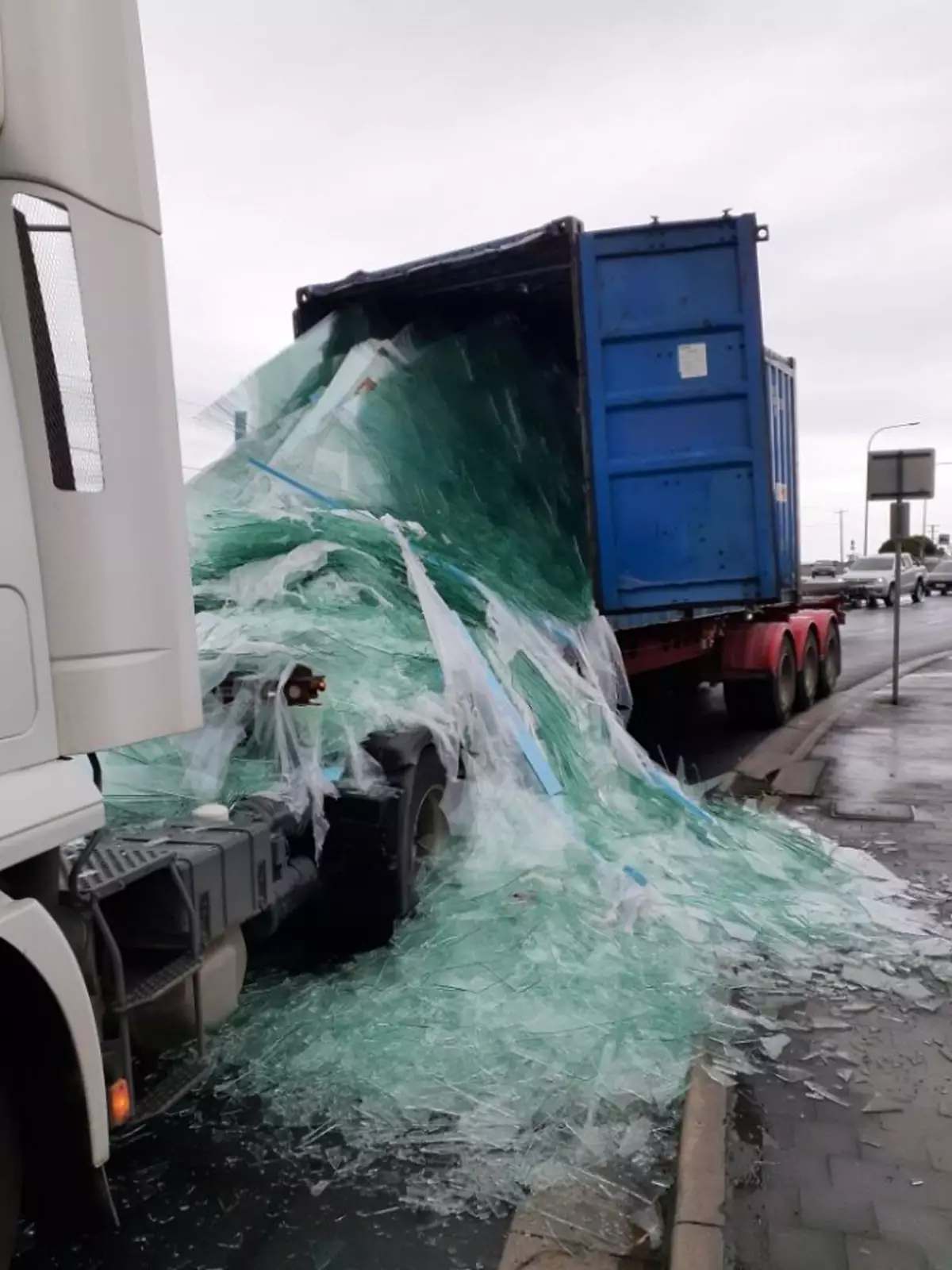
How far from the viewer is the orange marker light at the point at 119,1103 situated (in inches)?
93.0

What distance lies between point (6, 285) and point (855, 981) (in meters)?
3.98

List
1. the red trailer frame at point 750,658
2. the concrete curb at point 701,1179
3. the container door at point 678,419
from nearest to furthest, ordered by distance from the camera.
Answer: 1. the concrete curb at point 701,1179
2. the container door at point 678,419
3. the red trailer frame at point 750,658

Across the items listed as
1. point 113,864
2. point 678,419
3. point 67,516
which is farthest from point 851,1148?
point 678,419

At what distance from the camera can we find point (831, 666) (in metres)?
13.4

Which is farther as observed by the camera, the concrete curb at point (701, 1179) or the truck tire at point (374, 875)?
the truck tire at point (374, 875)

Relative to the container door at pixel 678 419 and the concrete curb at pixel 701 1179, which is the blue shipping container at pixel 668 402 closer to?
the container door at pixel 678 419

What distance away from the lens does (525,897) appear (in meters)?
4.67

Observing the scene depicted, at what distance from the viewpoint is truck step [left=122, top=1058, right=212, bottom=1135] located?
8.54 feet

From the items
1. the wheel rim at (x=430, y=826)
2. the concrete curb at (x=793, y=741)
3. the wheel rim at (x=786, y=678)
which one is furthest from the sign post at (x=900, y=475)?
the wheel rim at (x=430, y=826)

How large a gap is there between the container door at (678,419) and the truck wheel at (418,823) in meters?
2.48

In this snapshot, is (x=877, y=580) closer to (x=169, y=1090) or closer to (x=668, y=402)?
(x=668, y=402)

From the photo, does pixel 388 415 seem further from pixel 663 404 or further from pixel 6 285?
pixel 6 285

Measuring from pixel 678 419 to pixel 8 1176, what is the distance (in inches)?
224

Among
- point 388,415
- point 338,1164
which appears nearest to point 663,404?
point 388,415
